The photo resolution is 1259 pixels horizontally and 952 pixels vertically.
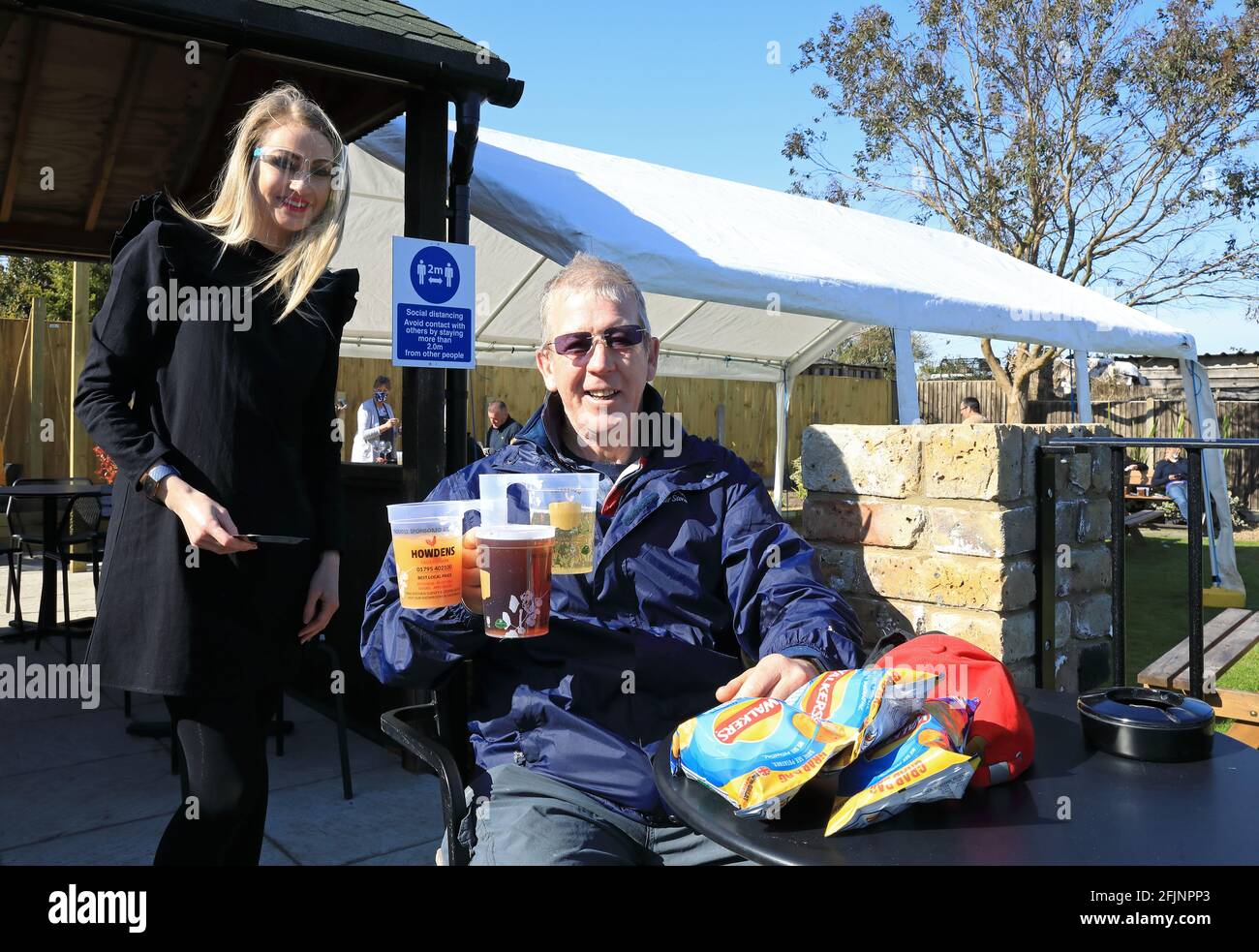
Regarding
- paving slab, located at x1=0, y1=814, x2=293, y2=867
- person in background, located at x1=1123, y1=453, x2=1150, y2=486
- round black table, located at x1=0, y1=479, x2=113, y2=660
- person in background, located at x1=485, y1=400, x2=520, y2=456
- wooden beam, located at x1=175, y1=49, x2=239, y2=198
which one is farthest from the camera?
person in background, located at x1=1123, y1=453, x2=1150, y2=486

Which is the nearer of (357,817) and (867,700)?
(867,700)

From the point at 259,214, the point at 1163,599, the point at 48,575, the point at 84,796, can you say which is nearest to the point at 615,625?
the point at 259,214

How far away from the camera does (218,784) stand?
179 cm

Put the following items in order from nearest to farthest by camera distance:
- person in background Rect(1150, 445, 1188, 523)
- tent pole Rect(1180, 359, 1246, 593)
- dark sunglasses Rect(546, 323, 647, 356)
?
dark sunglasses Rect(546, 323, 647, 356)
tent pole Rect(1180, 359, 1246, 593)
person in background Rect(1150, 445, 1188, 523)

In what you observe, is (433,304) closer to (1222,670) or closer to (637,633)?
(637,633)

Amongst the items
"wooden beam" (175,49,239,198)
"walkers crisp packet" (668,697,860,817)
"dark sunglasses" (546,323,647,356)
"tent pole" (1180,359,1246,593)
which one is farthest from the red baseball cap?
"tent pole" (1180,359,1246,593)

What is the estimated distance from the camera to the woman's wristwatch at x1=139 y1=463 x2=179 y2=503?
1.78 meters

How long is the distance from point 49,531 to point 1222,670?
19.7ft

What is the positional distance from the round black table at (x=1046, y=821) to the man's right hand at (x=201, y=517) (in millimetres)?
903

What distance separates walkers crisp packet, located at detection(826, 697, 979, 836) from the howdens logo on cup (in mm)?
130

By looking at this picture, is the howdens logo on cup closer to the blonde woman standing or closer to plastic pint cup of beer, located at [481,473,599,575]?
plastic pint cup of beer, located at [481,473,599,575]

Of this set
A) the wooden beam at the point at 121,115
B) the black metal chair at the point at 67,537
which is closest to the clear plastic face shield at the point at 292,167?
the wooden beam at the point at 121,115
